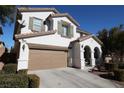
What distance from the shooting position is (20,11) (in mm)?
18734

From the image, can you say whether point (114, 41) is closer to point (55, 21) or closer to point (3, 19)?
point (55, 21)

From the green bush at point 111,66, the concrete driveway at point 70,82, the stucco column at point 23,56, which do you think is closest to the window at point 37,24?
the stucco column at point 23,56

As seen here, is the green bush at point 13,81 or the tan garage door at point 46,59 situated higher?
the tan garage door at point 46,59

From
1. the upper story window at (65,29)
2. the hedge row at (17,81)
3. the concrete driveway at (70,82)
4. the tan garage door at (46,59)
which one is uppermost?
the upper story window at (65,29)

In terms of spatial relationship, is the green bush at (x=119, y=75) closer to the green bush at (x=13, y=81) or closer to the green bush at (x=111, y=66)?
the green bush at (x=111, y=66)

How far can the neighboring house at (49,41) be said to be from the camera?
16.2 metres

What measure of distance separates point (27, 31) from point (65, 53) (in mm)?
5567

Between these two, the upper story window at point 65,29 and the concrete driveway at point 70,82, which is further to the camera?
the upper story window at point 65,29

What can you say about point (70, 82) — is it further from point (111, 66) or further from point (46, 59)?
point (111, 66)

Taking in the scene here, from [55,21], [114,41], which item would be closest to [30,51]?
[55,21]

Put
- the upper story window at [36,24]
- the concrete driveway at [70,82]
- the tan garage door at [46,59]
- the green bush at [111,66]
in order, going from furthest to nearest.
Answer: the green bush at [111,66]
the upper story window at [36,24]
the tan garage door at [46,59]
the concrete driveway at [70,82]

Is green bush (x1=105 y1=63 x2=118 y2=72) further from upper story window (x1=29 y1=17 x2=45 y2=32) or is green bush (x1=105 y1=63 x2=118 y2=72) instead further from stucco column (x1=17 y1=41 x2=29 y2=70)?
stucco column (x1=17 y1=41 x2=29 y2=70)

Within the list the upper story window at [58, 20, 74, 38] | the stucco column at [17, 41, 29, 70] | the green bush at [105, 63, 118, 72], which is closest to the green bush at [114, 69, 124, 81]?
the green bush at [105, 63, 118, 72]

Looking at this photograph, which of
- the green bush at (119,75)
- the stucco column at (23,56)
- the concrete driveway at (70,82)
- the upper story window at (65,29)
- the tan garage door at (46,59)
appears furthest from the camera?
the upper story window at (65,29)
